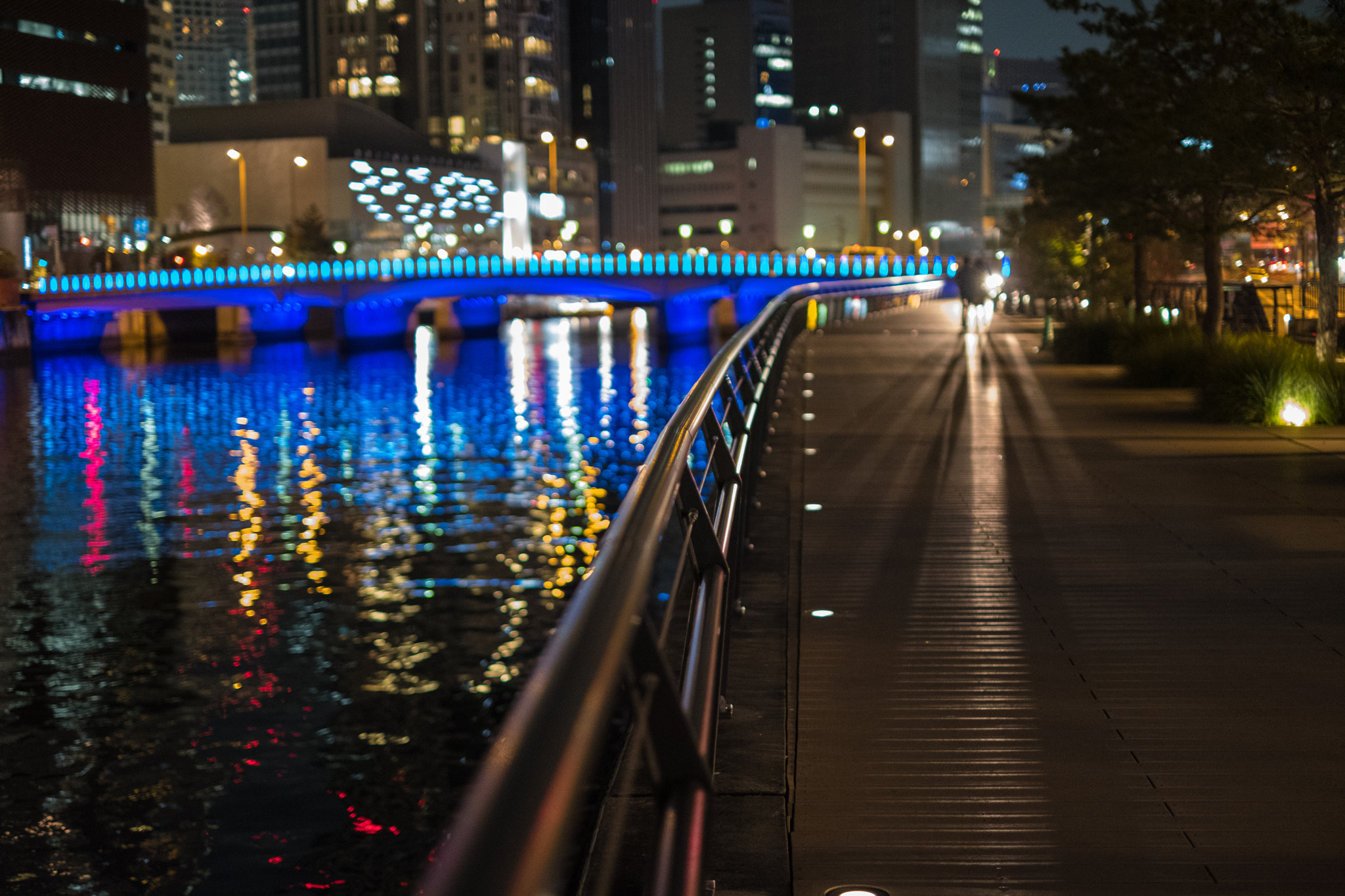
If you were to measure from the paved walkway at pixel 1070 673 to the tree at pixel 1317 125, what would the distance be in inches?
203

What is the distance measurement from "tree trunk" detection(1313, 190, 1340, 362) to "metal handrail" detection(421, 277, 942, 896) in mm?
15294

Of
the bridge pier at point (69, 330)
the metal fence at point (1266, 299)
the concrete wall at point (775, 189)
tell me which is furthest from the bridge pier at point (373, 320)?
the concrete wall at point (775, 189)

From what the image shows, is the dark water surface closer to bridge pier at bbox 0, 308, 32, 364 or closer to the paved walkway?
the paved walkway

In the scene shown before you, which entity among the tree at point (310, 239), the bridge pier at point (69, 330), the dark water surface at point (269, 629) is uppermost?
the tree at point (310, 239)

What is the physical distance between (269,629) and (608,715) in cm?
1492

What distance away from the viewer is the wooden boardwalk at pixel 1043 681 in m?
4.35

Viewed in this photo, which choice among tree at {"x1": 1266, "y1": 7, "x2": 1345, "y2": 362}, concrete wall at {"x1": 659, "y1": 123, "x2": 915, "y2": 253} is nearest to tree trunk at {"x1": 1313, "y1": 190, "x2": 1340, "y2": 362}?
tree at {"x1": 1266, "y1": 7, "x2": 1345, "y2": 362}

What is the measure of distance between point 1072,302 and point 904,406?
110 ft

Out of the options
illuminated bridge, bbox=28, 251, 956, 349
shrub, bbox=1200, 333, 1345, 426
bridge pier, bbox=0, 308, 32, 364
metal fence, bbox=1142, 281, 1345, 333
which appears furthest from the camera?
illuminated bridge, bbox=28, 251, 956, 349

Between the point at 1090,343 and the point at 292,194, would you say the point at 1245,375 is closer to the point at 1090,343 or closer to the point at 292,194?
the point at 1090,343

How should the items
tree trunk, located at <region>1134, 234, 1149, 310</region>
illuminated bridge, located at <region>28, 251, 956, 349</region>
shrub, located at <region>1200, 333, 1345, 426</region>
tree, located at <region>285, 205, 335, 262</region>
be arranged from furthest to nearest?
tree, located at <region>285, 205, 335, 262</region>, illuminated bridge, located at <region>28, 251, 956, 349</region>, tree trunk, located at <region>1134, 234, 1149, 310</region>, shrub, located at <region>1200, 333, 1345, 426</region>

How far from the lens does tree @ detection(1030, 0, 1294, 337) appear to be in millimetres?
20453

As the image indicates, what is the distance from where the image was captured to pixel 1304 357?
17844 millimetres

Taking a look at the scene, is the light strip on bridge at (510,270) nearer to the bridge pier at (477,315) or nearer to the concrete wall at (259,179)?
the bridge pier at (477,315)
